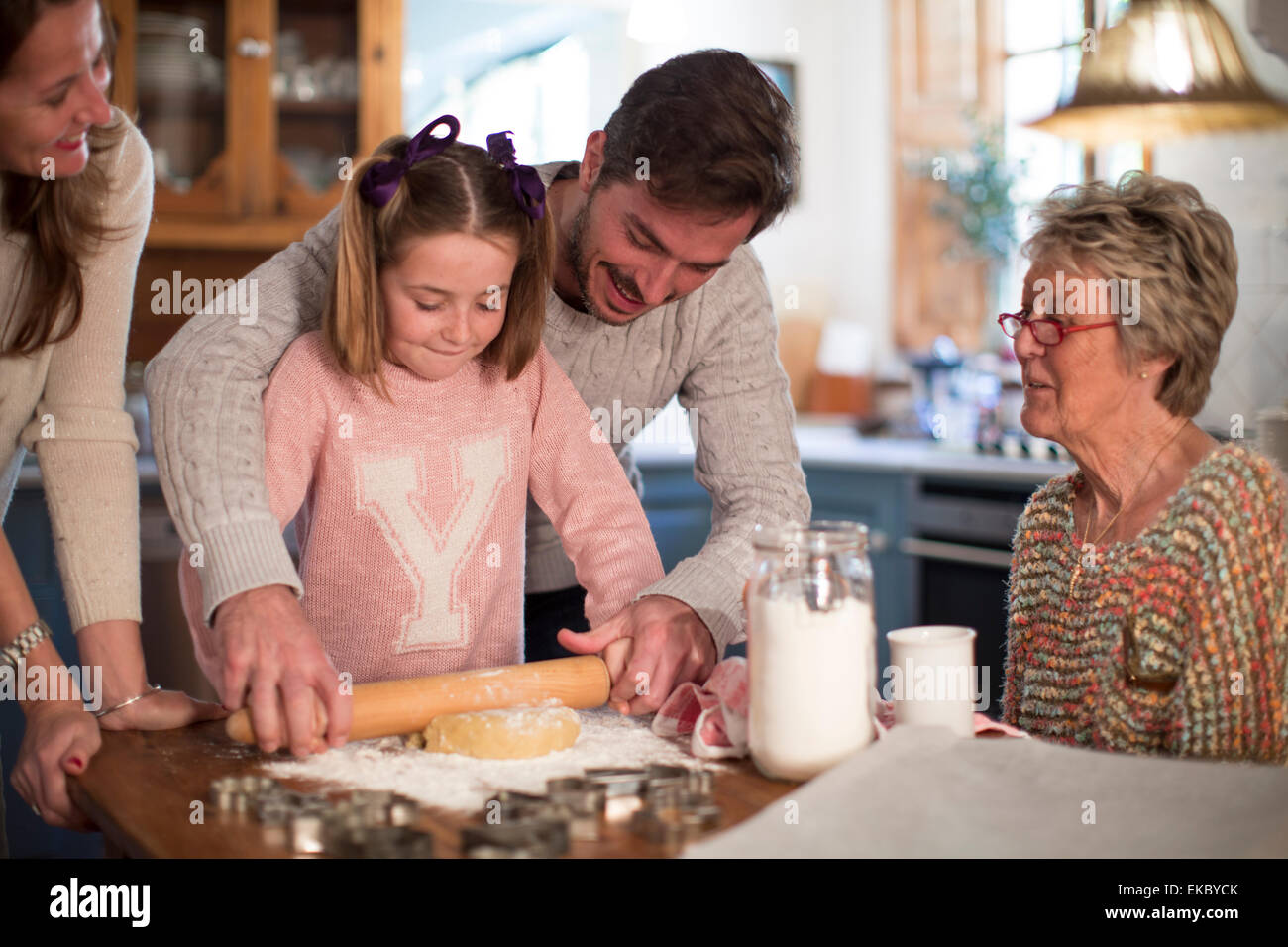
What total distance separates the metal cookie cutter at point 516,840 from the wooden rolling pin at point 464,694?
232 millimetres

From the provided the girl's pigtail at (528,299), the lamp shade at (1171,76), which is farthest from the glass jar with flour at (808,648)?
the lamp shade at (1171,76)

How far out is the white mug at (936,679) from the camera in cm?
103

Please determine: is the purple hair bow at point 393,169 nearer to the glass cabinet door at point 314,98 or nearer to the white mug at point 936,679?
the white mug at point 936,679

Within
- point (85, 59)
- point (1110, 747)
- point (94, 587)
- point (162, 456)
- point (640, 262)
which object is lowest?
point (1110, 747)

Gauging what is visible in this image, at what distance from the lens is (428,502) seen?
1.37 m

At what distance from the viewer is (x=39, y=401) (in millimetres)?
1292

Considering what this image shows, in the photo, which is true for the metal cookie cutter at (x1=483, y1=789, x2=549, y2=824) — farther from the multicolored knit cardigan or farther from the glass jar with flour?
the multicolored knit cardigan

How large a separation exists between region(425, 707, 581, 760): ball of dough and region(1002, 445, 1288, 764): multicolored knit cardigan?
554 millimetres

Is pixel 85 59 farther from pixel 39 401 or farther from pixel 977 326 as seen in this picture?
pixel 977 326

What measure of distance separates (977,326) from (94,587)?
336cm

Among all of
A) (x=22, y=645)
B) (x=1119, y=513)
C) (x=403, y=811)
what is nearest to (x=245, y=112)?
(x=22, y=645)

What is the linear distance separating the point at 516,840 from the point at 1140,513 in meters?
0.81
